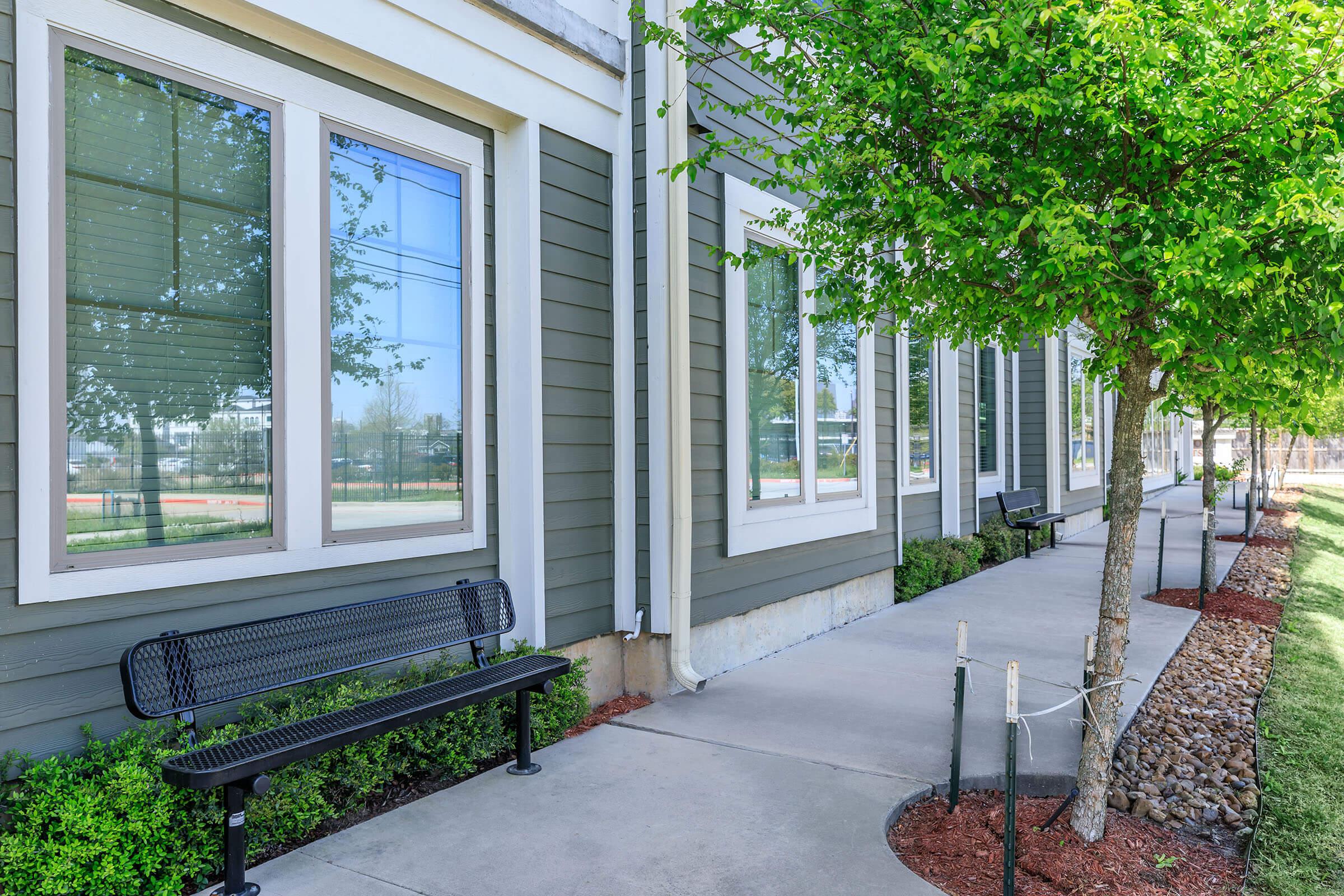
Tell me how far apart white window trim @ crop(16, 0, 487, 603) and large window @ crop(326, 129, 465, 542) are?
0.09m

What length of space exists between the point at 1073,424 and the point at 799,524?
1067 centimetres

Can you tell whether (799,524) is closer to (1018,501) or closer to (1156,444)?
(1018,501)

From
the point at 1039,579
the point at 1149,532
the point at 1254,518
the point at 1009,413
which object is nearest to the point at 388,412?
the point at 1039,579

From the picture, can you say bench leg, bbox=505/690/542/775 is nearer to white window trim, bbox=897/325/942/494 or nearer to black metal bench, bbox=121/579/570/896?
black metal bench, bbox=121/579/570/896

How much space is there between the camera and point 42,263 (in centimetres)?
305

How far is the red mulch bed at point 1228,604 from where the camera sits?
7996 mm

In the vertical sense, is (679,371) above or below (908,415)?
above

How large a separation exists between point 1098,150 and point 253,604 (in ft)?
12.5

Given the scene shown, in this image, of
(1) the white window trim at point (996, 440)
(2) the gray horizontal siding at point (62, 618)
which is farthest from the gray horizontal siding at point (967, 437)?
(2) the gray horizontal siding at point (62, 618)

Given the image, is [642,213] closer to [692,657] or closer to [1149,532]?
[692,657]

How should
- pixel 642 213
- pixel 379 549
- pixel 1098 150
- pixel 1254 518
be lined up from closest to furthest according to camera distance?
pixel 1098 150, pixel 379 549, pixel 642 213, pixel 1254 518

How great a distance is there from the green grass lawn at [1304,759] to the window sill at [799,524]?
3096mm

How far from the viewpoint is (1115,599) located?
3592mm

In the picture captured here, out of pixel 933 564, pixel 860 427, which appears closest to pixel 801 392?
pixel 860 427
